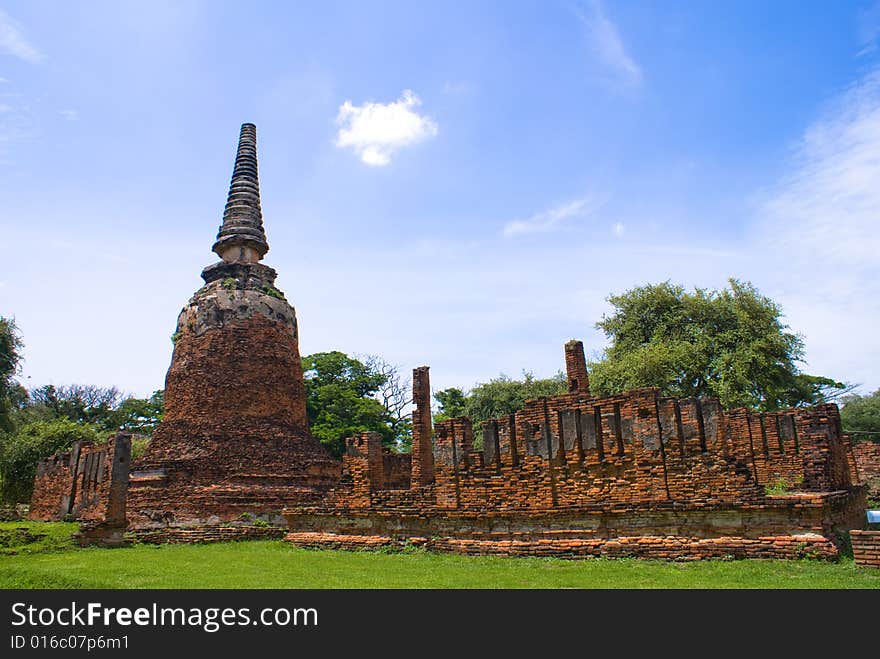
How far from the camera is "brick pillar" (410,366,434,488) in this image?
1428 cm

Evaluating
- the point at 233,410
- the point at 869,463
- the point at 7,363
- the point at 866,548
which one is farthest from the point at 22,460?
the point at 869,463

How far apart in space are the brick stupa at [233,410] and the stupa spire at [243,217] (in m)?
0.05

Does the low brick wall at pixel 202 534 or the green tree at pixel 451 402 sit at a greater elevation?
the green tree at pixel 451 402

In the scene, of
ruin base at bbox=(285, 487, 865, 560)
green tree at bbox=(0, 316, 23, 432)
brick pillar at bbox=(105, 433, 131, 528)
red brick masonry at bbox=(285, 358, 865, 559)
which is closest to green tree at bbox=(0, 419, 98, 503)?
green tree at bbox=(0, 316, 23, 432)

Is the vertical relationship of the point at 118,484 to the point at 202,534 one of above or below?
above

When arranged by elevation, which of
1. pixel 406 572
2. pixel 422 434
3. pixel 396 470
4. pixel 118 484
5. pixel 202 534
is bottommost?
pixel 406 572

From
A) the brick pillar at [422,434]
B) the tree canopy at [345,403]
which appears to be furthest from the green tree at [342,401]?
the brick pillar at [422,434]

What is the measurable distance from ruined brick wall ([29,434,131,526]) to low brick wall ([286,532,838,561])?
697 cm

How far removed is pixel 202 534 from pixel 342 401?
21309 millimetres

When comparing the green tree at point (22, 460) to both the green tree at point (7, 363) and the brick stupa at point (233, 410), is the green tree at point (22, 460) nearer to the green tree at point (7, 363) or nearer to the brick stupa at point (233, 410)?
the green tree at point (7, 363)

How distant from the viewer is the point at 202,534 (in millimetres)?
16656

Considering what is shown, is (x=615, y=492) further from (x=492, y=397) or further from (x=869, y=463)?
(x=492, y=397)

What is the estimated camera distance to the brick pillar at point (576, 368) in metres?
14.6
